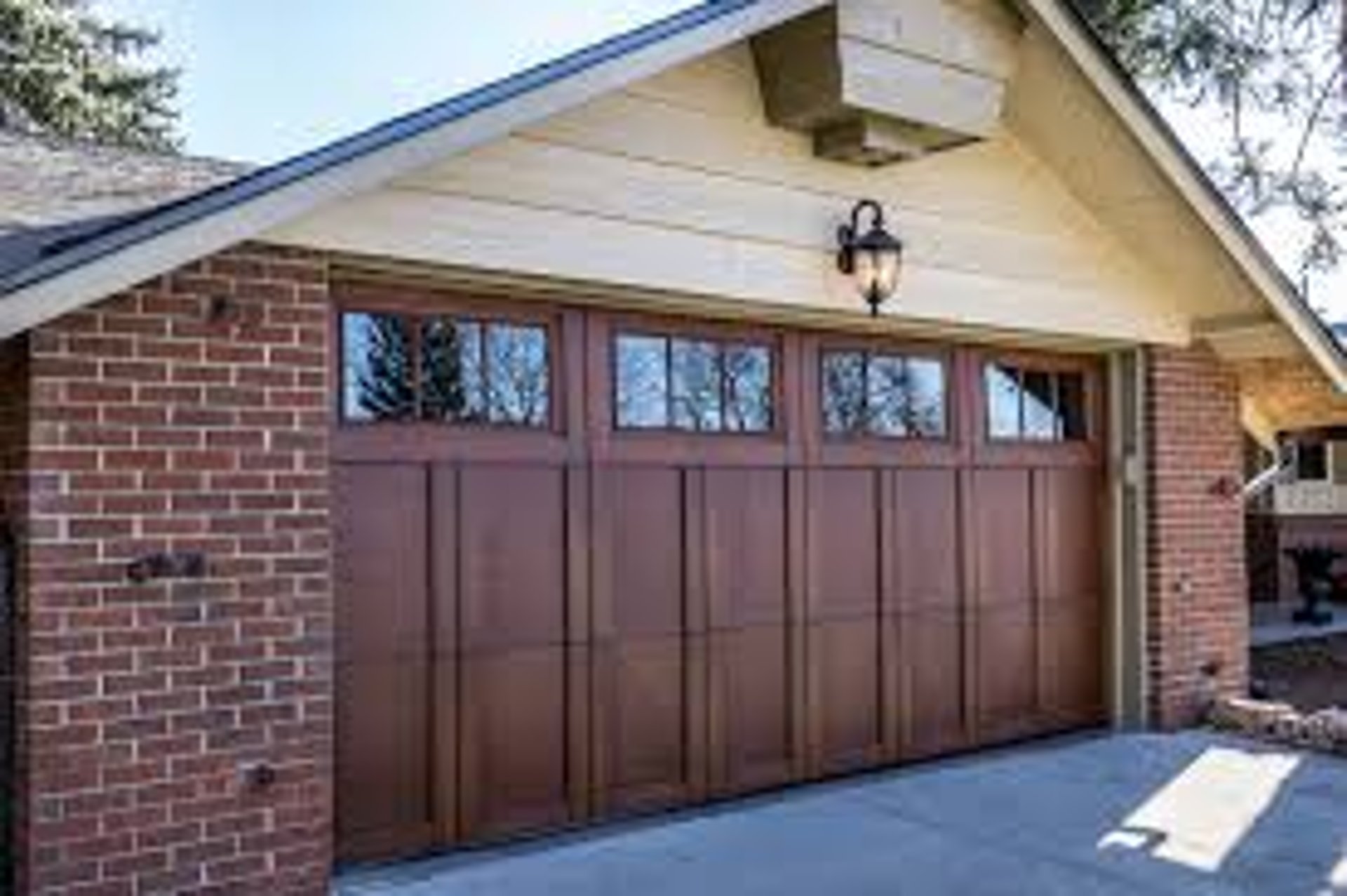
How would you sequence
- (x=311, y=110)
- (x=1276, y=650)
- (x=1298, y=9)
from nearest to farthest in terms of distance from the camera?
(x=1298, y=9)
(x=1276, y=650)
(x=311, y=110)

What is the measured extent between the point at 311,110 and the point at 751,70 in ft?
63.6

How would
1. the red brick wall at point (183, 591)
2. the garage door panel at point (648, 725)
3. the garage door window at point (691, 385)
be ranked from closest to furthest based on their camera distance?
the red brick wall at point (183, 591) < the garage door panel at point (648, 725) < the garage door window at point (691, 385)

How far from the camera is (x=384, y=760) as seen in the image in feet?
18.7

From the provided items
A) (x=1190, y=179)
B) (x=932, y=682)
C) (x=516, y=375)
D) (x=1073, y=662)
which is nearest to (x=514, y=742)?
(x=516, y=375)

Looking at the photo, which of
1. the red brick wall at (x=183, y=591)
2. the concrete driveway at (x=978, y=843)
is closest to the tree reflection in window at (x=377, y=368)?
the red brick wall at (x=183, y=591)

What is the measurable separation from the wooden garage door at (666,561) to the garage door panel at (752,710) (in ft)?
0.04

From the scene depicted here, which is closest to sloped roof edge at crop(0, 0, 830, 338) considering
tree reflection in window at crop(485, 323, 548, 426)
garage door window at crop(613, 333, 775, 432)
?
tree reflection in window at crop(485, 323, 548, 426)

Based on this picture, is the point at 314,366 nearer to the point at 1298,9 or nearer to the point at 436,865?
the point at 436,865

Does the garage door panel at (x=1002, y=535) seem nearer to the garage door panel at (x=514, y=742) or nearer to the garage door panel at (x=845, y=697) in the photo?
the garage door panel at (x=845, y=697)

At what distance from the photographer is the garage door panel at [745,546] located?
6801mm

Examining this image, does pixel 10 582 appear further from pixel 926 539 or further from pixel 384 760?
pixel 926 539

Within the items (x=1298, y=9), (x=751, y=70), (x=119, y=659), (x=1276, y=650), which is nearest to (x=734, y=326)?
(x=751, y=70)

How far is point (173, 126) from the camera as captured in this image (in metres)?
24.8

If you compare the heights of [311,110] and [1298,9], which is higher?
[311,110]
